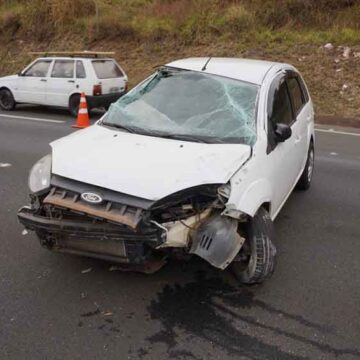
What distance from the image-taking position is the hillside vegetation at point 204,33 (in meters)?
14.9

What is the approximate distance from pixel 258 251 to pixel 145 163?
3.51ft

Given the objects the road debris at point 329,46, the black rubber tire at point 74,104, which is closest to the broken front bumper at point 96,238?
the black rubber tire at point 74,104

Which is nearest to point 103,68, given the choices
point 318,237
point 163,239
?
point 318,237

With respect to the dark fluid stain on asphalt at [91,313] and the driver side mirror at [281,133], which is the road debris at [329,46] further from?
the dark fluid stain on asphalt at [91,313]

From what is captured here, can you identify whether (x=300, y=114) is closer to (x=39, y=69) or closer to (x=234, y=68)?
(x=234, y=68)

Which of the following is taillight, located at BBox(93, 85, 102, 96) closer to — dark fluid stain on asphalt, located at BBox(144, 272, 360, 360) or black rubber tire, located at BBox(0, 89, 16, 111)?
black rubber tire, located at BBox(0, 89, 16, 111)

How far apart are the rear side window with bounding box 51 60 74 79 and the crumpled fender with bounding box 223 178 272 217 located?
9516 millimetres

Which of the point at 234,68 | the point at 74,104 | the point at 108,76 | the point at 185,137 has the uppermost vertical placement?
the point at 234,68

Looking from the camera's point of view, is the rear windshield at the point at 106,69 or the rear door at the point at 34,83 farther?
the rear door at the point at 34,83

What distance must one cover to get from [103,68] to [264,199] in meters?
9.66

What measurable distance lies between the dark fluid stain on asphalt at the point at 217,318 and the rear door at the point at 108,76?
30.3 feet

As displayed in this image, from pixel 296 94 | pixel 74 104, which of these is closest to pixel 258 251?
pixel 296 94

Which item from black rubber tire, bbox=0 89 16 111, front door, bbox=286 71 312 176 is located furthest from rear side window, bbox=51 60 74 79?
front door, bbox=286 71 312 176

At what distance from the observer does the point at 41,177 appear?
358 cm
